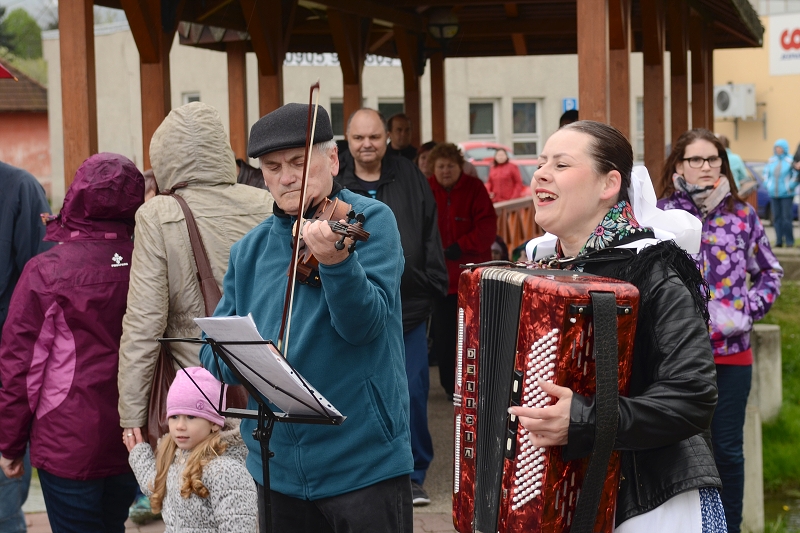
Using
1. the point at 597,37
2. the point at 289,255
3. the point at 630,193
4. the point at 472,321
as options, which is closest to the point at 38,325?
the point at 289,255

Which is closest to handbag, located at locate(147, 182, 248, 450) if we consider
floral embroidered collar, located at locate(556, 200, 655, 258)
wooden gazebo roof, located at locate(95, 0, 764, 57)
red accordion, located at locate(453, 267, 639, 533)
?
red accordion, located at locate(453, 267, 639, 533)

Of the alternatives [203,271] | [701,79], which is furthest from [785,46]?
[203,271]

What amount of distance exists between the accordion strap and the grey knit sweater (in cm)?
147

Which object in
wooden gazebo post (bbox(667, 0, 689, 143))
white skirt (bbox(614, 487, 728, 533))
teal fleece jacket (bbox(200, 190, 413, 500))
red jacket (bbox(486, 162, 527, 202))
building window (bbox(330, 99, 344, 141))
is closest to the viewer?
white skirt (bbox(614, 487, 728, 533))

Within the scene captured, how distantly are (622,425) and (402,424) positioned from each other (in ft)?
2.67

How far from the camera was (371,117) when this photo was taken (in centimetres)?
553

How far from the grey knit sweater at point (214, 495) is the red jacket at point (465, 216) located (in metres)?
4.06

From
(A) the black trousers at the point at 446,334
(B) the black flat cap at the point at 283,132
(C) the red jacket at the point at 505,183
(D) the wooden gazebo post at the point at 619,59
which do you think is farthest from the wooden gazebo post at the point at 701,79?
(B) the black flat cap at the point at 283,132

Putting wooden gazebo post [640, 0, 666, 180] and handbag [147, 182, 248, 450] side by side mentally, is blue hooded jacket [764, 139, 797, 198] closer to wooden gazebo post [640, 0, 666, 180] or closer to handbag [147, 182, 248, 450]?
wooden gazebo post [640, 0, 666, 180]

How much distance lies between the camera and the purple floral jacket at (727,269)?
489cm

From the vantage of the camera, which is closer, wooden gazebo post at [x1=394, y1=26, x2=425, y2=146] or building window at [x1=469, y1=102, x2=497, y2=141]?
wooden gazebo post at [x1=394, y1=26, x2=425, y2=146]

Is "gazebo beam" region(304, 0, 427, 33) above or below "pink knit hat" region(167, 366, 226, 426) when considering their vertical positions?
above

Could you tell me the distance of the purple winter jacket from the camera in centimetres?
381

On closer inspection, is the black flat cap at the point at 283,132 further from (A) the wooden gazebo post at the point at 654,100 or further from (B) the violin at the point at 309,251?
(A) the wooden gazebo post at the point at 654,100
